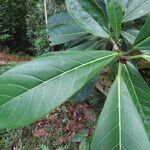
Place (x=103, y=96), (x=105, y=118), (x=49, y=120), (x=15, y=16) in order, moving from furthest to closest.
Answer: (x=15, y=16)
(x=49, y=120)
(x=103, y=96)
(x=105, y=118)

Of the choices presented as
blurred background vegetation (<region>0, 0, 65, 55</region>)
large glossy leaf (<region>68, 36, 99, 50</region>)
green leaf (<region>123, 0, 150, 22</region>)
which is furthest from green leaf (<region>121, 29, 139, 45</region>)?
blurred background vegetation (<region>0, 0, 65, 55</region>)

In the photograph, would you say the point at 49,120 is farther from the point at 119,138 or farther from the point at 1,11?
the point at 1,11

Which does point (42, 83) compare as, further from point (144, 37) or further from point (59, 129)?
point (59, 129)

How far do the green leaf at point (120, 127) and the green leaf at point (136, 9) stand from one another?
513 mm

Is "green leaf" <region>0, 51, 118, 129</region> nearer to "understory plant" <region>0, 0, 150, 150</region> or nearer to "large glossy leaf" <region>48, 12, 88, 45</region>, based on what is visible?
"understory plant" <region>0, 0, 150, 150</region>

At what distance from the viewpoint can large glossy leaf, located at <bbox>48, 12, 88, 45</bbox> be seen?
159 cm

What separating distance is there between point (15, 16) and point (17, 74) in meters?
7.67

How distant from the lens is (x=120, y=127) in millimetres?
937

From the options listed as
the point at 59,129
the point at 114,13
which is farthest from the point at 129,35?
the point at 59,129

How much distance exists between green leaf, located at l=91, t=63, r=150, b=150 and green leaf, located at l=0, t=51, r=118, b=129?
11 cm

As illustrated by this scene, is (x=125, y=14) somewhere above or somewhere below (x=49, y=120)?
above

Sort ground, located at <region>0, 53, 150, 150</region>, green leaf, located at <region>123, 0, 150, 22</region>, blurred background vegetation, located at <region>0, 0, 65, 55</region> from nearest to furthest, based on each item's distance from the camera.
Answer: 1. green leaf, located at <region>123, 0, 150, 22</region>
2. ground, located at <region>0, 53, 150, 150</region>
3. blurred background vegetation, located at <region>0, 0, 65, 55</region>

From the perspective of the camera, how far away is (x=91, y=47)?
166cm

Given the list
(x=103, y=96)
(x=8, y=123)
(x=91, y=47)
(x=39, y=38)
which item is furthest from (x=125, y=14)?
(x=39, y=38)
